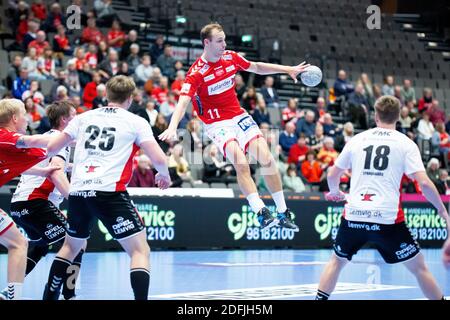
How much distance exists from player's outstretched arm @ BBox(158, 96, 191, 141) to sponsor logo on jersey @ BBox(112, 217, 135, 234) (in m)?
1.49

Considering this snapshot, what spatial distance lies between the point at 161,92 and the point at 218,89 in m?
10.4

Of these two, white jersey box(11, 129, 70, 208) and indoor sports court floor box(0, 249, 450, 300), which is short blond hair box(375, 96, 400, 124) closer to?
indoor sports court floor box(0, 249, 450, 300)

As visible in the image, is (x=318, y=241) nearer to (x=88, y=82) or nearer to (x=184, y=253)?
(x=184, y=253)

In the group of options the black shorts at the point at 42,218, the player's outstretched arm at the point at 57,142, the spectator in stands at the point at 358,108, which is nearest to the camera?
the player's outstretched arm at the point at 57,142

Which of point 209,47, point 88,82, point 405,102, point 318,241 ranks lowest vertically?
point 318,241

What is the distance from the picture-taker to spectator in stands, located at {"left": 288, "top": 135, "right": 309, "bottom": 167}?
2322 cm

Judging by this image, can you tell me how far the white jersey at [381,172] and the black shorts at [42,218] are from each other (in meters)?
3.80

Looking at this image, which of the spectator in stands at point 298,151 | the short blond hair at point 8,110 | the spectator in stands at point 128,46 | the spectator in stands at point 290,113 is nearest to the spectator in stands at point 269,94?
the spectator in stands at point 290,113

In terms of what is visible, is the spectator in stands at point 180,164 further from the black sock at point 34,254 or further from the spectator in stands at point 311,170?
the black sock at point 34,254

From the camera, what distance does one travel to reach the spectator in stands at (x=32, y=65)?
20.9 m

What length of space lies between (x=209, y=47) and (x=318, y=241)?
39.2ft
